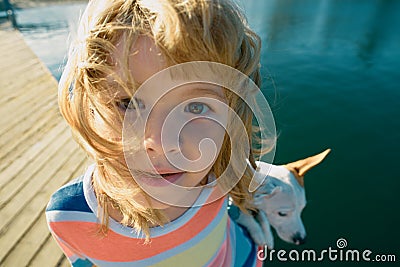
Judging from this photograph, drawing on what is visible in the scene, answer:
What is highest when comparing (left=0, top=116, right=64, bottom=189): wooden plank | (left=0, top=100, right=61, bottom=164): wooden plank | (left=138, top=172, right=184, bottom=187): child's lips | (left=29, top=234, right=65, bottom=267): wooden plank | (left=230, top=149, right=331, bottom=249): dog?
(left=138, top=172, right=184, bottom=187): child's lips

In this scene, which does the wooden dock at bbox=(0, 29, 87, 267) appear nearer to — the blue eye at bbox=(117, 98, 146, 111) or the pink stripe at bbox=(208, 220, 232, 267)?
the pink stripe at bbox=(208, 220, 232, 267)

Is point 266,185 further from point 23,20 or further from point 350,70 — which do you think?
point 23,20

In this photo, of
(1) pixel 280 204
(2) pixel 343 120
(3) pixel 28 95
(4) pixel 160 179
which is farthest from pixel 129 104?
(2) pixel 343 120

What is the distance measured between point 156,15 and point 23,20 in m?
9.20

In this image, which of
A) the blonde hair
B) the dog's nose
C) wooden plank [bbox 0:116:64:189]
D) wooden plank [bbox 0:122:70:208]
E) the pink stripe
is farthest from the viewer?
wooden plank [bbox 0:116:64:189]

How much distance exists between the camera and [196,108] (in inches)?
22.2

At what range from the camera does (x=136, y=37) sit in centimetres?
51

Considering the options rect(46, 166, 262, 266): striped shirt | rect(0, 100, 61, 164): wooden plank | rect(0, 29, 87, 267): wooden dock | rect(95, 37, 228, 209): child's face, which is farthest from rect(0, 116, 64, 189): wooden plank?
rect(95, 37, 228, 209): child's face

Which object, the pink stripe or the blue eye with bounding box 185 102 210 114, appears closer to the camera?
the blue eye with bounding box 185 102 210 114

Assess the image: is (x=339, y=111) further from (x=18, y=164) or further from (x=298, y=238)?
(x=18, y=164)

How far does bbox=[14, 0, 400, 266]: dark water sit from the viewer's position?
89.7 inches

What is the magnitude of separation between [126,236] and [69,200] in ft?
0.49

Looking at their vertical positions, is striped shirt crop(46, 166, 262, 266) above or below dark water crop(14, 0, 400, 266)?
above

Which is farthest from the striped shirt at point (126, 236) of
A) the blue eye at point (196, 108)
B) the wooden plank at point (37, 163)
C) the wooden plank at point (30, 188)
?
the wooden plank at point (37, 163)
